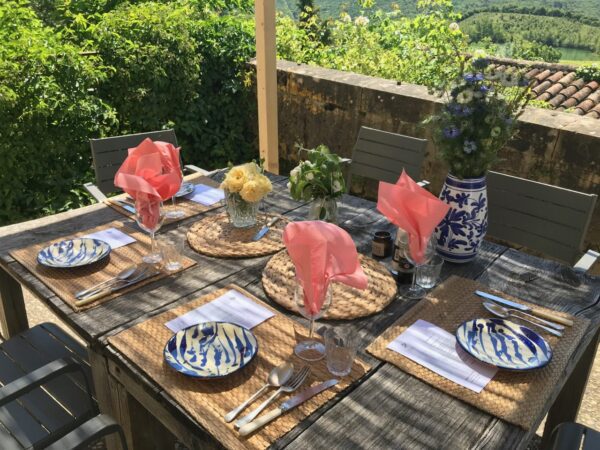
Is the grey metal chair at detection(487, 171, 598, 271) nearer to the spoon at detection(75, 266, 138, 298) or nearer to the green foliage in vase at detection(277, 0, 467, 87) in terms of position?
the spoon at detection(75, 266, 138, 298)

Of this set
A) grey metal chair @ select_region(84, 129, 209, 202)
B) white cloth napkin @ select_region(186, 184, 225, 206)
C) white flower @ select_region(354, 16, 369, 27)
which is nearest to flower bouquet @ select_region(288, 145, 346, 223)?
white cloth napkin @ select_region(186, 184, 225, 206)

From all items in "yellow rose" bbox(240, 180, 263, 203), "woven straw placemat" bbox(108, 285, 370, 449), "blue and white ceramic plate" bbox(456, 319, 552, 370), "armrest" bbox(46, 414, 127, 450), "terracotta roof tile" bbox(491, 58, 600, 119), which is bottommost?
"terracotta roof tile" bbox(491, 58, 600, 119)

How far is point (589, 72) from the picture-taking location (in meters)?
8.51

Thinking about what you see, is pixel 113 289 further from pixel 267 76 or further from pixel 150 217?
pixel 267 76

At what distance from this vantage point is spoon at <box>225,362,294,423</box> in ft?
3.68

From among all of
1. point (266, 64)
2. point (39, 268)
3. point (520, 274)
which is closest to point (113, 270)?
point (39, 268)

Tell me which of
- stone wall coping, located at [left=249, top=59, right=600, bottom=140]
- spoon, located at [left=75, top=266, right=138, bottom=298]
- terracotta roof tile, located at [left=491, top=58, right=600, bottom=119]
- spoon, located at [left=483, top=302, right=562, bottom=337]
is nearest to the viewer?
spoon, located at [left=483, top=302, right=562, bottom=337]

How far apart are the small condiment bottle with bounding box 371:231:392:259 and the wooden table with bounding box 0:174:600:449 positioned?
7 centimetres

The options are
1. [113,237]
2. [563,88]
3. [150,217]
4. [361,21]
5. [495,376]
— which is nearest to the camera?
[495,376]

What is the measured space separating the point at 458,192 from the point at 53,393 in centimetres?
140

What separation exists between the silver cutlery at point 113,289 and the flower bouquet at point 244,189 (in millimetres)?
399

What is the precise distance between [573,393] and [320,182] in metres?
1.10

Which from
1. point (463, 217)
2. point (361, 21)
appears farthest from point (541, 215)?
point (361, 21)

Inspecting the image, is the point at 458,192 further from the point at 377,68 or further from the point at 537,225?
the point at 377,68
